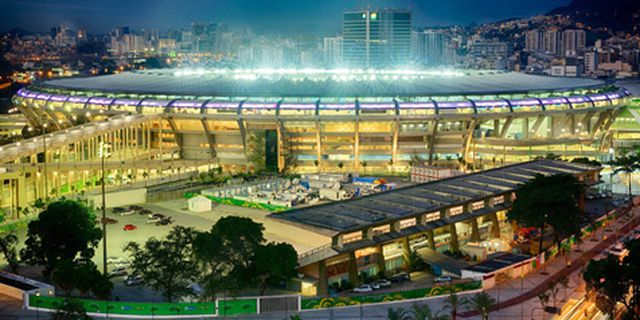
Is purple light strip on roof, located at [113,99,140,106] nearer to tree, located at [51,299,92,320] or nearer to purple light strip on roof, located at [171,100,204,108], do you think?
purple light strip on roof, located at [171,100,204,108]

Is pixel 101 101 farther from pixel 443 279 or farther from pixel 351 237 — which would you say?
pixel 443 279

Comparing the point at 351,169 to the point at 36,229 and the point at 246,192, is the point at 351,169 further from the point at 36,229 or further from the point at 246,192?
the point at 36,229

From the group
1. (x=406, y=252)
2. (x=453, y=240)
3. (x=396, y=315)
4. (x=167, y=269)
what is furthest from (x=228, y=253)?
(x=453, y=240)

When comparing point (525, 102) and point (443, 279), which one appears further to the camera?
point (525, 102)

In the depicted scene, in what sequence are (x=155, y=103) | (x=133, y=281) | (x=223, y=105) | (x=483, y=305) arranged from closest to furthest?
(x=483, y=305) < (x=133, y=281) < (x=223, y=105) < (x=155, y=103)

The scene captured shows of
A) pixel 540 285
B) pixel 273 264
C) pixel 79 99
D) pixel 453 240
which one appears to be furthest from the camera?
pixel 79 99

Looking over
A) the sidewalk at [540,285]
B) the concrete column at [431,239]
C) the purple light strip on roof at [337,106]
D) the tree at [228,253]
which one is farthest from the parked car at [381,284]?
the purple light strip on roof at [337,106]

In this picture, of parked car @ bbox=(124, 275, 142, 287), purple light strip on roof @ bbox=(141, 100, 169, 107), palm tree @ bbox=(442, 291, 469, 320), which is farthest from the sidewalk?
purple light strip on roof @ bbox=(141, 100, 169, 107)
